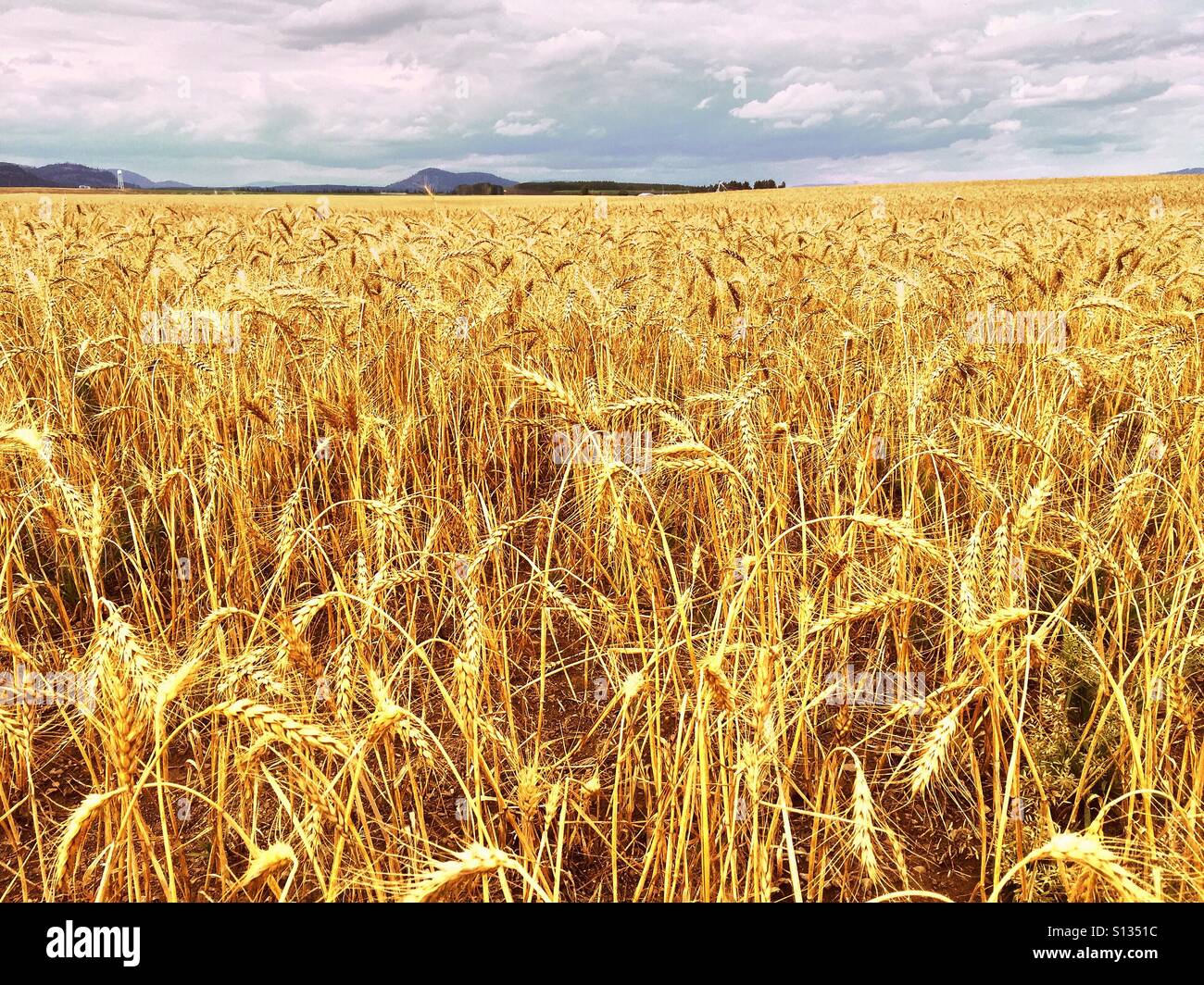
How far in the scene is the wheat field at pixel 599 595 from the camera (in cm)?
146

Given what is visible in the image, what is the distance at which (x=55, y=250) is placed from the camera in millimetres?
5934

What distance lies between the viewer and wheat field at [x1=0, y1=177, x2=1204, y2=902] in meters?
1.46

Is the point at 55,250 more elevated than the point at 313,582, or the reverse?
the point at 55,250

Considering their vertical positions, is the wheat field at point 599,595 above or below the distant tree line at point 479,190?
below

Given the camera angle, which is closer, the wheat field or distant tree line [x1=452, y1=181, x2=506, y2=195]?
the wheat field

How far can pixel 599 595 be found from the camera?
187 cm

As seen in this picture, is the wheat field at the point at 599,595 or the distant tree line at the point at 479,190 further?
the distant tree line at the point at 479,190

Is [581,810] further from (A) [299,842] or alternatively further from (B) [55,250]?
(B) [55,250]

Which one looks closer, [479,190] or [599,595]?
[599,595]

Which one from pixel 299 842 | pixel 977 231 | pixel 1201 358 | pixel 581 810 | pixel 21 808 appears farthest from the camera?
pixel 977 231

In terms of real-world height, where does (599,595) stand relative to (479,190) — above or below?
below

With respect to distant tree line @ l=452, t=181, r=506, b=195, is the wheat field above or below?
below
